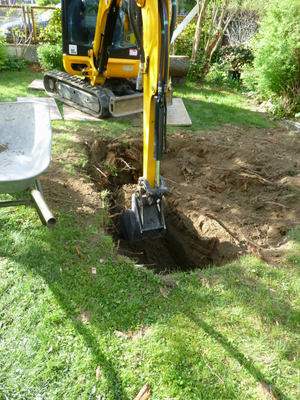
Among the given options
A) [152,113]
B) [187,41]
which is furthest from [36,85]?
[152,113]

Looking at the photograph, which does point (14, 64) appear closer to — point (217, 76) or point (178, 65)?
point (178, 65)

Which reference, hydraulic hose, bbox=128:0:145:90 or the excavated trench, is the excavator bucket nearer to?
the excavated trench

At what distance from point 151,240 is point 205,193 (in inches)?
44.0

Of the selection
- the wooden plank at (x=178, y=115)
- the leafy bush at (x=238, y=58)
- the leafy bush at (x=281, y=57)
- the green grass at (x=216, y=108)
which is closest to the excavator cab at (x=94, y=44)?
the wooden plank at (x=178, y=115)

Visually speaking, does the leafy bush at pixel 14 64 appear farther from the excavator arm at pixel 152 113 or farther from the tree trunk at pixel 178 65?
the excavator arm at pixel 152 113

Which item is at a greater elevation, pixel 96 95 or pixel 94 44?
pixel 94 44

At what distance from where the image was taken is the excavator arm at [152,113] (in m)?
2.92

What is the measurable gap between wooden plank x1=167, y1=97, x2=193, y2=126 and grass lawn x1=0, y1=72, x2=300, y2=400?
4.03 meters

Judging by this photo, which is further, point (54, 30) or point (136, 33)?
point (54, 30)

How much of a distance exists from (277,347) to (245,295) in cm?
54

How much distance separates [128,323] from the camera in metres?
2.62

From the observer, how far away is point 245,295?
9.61 ft

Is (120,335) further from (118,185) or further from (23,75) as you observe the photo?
(23,75)

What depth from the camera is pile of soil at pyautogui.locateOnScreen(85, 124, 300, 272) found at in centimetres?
391
